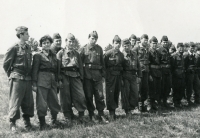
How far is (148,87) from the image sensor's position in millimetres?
8648

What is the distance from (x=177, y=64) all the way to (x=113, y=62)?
3.32 m

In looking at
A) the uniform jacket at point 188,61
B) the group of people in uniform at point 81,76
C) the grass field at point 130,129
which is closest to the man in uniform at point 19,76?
the group of people in uniform at point 81,76

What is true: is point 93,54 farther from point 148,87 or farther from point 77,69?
point 148,87

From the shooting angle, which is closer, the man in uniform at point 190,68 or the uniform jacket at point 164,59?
A: the uniform jacket at point 164,59

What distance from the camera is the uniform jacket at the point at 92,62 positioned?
682 cm

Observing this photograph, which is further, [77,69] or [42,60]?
[77,69]

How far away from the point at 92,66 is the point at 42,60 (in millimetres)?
1417

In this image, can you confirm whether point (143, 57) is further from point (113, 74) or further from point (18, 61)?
point (18, 61)

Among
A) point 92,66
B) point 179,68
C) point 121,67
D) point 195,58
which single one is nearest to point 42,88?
point 92,66

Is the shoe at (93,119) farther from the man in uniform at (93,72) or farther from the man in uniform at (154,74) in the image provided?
the man in uniform at (154,74)

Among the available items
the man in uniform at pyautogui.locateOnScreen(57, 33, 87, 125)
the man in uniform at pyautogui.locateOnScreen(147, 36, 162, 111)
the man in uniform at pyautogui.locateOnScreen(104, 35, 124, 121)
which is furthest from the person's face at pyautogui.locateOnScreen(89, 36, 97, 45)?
the man in uniform at pyautogui.locateOnScreen(147, 36, 162, 111)

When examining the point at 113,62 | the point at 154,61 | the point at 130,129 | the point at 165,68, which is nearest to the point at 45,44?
the point at 113,62

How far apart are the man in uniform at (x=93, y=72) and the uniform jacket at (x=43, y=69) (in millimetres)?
993

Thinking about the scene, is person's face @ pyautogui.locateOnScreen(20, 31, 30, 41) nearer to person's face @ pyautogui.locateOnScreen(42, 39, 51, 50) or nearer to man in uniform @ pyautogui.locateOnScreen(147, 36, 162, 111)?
person's face @ pyautogui.locateOnScreen(42, 39, 51, 50)
